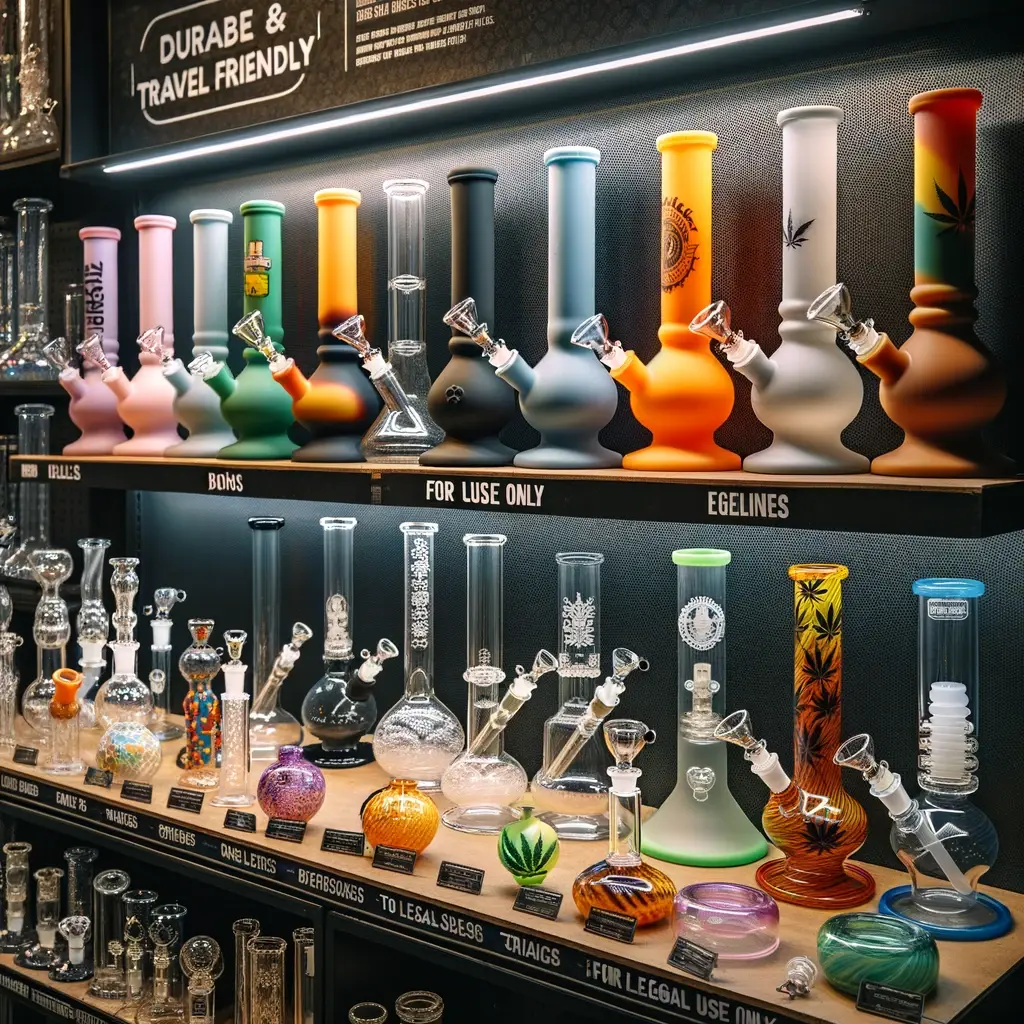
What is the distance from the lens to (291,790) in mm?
1912

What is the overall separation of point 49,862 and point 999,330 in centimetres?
222

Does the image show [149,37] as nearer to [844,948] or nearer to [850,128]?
[850,128]

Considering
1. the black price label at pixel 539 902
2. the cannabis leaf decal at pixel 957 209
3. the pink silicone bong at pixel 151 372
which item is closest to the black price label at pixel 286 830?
the black price label at pixel 539 902

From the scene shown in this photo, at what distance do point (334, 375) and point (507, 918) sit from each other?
1025mm

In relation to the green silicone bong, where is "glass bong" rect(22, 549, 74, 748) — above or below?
below

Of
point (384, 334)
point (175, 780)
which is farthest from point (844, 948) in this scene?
point (384, 334)

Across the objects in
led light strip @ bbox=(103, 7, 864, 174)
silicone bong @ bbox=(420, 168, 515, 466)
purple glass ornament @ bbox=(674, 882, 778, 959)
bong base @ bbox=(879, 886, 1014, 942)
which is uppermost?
led light strip @ bbox=(103, 7, 864, 174)

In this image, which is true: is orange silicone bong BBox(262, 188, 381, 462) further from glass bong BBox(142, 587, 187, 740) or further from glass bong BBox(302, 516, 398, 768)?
glass bong BBox(142, 587, 187, 740)

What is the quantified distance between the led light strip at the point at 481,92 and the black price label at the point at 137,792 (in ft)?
4.04

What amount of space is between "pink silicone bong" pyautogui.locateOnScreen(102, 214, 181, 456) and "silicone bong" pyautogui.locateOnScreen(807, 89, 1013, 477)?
149 cm

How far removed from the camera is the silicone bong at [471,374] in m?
1.91

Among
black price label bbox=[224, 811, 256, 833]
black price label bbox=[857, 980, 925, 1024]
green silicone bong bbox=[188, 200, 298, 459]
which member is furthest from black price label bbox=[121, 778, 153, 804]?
black price label bbox=[857, 980, 925, 1024]

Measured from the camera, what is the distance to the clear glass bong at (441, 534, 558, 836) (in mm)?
1926

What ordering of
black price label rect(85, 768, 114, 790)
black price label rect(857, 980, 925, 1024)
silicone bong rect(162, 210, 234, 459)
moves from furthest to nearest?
1. silicone bong rect(162, 210, 234, 459)
2. black price label rect(85, 768, 114, 790)
3. black price label rect(857, 980, 925, 1024)
